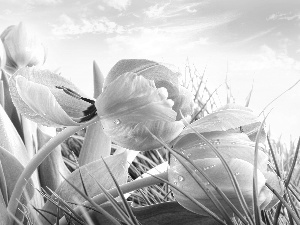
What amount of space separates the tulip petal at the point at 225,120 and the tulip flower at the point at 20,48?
10.5 inches

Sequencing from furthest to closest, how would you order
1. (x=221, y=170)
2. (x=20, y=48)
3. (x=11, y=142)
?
(x=20, y=48) → (x=11, y=142) → (x=221, y=170)

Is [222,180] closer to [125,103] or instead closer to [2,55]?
[125,103]

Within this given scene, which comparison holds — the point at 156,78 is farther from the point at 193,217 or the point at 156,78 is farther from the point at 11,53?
the point at 11,53

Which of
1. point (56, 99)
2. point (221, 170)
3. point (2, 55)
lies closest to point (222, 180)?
point (221, 170)

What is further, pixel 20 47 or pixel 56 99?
pixel 20 47

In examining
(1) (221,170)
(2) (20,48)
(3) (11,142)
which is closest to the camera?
(1) (221,170)

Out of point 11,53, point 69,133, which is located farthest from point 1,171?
point 11,53

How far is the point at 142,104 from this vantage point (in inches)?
9.5

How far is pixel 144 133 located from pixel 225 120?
46 mm

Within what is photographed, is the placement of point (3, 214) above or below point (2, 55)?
below

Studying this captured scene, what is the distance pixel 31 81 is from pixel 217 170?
110 mm

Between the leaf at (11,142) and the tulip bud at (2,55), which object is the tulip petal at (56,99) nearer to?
the leaf at (11,142)

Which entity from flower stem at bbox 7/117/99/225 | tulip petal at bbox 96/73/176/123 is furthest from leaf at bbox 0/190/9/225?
tulip petal at bbox 96/73/176/123

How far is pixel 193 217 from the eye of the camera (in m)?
0.28
